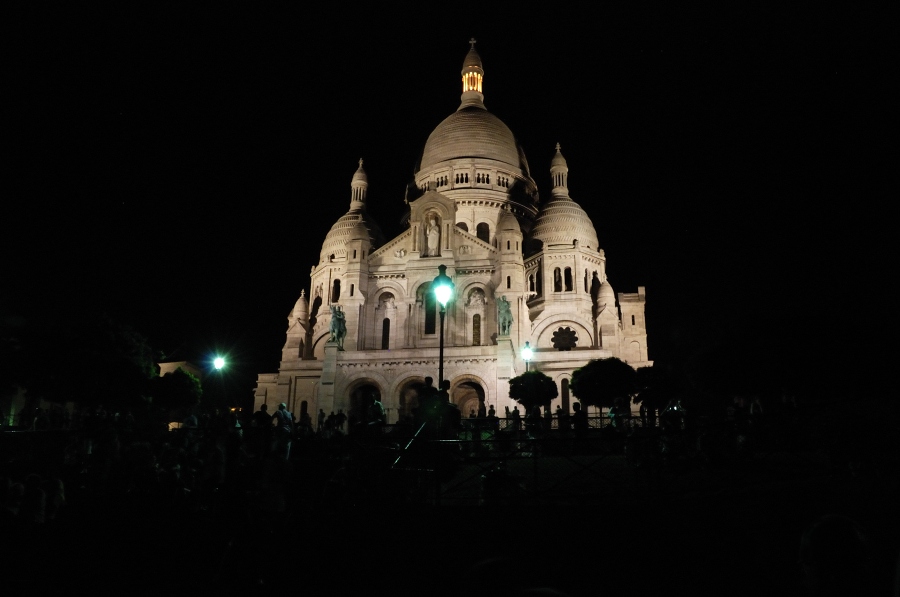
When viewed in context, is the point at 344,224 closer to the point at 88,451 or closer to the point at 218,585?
the point at 88,451

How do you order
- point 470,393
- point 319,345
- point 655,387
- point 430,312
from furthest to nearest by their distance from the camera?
point 319,345
point 470,393
point 430,312
point 655,387

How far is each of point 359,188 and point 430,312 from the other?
21.7 metres

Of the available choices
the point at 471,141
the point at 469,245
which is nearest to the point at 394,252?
the point at 469,245

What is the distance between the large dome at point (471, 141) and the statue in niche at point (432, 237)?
17.3 metres

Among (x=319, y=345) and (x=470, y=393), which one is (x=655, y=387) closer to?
(x=470, y=393)

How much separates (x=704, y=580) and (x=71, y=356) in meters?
39.7

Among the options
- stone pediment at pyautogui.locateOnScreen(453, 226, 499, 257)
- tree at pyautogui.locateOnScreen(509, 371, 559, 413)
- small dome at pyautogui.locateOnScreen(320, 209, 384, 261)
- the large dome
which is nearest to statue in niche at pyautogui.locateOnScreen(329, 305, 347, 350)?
stone pediment at pyautogui.locateOnScreen(453, 226, 499, 257)

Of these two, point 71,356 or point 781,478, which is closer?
point 781,478

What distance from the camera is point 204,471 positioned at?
14.4m

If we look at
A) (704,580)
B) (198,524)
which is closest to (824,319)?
(704,580)

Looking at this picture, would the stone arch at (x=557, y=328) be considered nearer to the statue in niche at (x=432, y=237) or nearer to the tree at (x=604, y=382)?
the statue in niche at (x=432, y=237)

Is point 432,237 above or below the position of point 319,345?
above

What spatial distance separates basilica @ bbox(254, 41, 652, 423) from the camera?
144 ft

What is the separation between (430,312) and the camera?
47375mm
